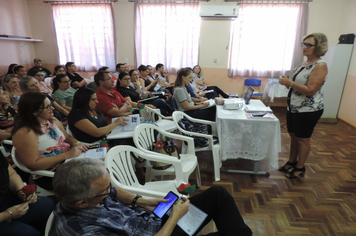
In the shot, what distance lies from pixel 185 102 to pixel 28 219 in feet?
7.19

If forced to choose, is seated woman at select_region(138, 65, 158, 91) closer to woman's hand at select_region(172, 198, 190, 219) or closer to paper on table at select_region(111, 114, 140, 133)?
paper on table at select_region(111, 114, 140, 133)

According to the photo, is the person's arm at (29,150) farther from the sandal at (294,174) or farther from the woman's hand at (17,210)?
the sandal at (294,174)

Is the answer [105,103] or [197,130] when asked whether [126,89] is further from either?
[197,130]

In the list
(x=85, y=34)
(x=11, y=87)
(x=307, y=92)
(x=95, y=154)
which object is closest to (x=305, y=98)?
(x=307, y=92)

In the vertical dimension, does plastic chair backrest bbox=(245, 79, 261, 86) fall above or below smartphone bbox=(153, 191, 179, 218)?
above

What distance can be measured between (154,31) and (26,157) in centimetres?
477

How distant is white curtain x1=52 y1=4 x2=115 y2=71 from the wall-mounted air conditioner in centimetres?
233

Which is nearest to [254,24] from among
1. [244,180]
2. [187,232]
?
[244,180]

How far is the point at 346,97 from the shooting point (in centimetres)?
442

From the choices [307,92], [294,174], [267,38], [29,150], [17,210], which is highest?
[267,38]

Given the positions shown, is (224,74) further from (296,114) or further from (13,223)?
(13,223)


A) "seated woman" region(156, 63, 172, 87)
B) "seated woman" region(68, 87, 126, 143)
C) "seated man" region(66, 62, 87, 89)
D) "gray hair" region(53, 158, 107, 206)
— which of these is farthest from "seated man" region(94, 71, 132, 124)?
"seated woman" region(156, 63, 172, 87)

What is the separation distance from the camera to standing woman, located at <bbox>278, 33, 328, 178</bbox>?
2.01 meters

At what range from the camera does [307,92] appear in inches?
80.7
